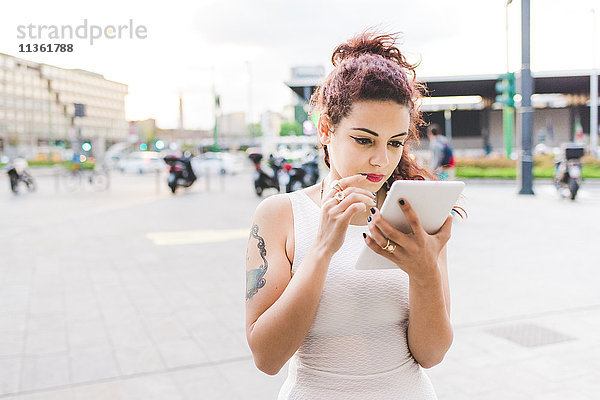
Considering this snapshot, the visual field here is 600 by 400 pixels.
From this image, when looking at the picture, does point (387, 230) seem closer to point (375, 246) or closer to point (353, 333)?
point (375, 246)

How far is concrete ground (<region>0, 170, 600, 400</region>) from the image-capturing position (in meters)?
3.85

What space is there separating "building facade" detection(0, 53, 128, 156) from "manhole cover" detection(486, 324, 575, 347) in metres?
64.3

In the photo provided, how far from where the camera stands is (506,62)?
2548cm

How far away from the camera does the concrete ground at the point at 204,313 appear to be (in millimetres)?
3852

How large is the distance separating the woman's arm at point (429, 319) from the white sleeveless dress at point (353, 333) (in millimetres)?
43

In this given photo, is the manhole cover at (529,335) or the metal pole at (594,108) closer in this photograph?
the manhole cover at (529,335)

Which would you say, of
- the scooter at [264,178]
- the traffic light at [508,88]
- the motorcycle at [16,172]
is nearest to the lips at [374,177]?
the scooter at [264,178]

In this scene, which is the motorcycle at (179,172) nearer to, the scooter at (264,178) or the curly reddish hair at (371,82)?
the scooter at (264,178)

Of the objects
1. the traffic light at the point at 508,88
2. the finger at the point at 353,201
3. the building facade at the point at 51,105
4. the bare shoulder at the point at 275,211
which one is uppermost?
the building facade at the point at 51,105

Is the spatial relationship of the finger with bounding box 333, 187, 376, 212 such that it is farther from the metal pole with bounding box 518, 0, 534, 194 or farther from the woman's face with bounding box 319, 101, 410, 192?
the metal pole with bounding box 518, 0, 534, 194

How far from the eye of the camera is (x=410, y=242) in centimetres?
124

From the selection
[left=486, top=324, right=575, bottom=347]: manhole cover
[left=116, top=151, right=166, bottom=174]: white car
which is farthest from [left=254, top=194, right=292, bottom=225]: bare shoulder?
[left=116, top=151, right=166, bottom=174]: white car

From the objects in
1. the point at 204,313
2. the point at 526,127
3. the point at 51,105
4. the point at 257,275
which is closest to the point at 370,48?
the point at 257,275

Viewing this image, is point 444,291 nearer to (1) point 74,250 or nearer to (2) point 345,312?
(2) point 345,312
